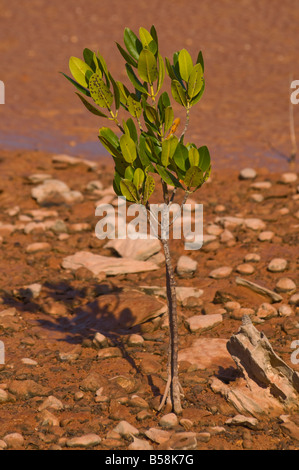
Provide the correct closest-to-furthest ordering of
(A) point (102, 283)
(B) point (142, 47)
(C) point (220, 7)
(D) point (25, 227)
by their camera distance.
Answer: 1. (B) point (142, 47)
2. (A) point (102, 283)
3. (D) point (25, 227)
4. (C) point (220, 7)

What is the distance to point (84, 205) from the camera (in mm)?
7180

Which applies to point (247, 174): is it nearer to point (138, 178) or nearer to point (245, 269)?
point (245, 269)

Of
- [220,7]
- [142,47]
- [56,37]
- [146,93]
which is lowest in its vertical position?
[146,93]

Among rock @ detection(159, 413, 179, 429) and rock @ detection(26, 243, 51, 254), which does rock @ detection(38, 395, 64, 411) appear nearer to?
rock @ detection(159, 413, 179, 429)

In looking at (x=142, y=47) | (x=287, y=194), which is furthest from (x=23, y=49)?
(x=142, y=47)

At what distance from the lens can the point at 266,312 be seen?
4867 millimetres

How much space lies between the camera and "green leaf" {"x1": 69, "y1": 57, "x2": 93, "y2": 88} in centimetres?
339

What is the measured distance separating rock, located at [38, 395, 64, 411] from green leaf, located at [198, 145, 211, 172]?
1.55 meters

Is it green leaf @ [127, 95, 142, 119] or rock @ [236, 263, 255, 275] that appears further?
rock @ [236, 263, 255, 275]

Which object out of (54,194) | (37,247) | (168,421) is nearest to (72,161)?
(54,194)

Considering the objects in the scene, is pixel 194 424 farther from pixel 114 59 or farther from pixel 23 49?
pixel 23 49

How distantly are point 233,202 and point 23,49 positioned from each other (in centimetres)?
771

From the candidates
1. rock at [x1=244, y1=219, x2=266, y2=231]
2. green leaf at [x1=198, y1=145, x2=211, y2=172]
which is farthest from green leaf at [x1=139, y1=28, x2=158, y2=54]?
rock at [x1=244, y1=219, x2=266, y2=231]

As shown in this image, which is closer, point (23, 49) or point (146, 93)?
point (146, 93)
